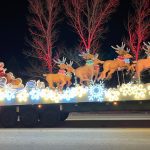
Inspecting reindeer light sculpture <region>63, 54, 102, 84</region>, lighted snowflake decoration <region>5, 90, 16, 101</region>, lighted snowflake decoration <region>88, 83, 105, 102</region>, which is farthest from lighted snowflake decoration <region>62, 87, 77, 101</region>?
lighted snowflake decoration <region>5, 90, 16, 101</region>

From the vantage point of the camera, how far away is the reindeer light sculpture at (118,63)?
1994cm

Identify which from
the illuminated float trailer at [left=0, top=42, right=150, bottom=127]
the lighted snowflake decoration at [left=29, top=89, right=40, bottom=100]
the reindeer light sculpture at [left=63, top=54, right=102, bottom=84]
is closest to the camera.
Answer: the illuminated float trailer at [left=0, top=42, right=150, bottom=127]

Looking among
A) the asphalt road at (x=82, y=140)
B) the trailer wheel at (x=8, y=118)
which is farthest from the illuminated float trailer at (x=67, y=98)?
the asphalt road at (x=82, y=140)

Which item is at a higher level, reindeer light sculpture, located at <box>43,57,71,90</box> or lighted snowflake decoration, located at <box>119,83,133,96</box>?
reindeer light sculpture, located at <box>43,57,71,90</box>

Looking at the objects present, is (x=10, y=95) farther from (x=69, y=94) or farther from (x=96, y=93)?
(x=96, y=93)

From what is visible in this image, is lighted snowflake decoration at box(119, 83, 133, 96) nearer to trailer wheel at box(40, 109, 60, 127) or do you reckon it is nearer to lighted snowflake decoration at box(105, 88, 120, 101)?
lighted snowflake decoration at box(105, 88, 120, 101)

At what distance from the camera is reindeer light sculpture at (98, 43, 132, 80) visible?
65.4 ft

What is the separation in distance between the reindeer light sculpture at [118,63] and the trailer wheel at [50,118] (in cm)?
277

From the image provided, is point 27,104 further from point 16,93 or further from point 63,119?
point 63,119

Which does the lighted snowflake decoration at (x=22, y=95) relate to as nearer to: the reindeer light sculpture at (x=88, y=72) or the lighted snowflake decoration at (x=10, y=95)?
the lighted snowflake decoration at (x=10, y=95)

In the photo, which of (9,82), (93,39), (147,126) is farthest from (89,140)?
(93,39)

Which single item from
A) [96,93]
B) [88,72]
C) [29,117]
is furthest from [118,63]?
[29,117]

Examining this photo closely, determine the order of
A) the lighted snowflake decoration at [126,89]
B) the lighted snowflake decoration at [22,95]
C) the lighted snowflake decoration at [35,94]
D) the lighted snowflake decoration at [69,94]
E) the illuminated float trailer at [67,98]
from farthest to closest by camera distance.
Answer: the lighted snowflake decoration at [22,95]
the lighted snowflake decoration at [35,94]
the lighted snowflake decoration at [69,94]
the illuminated float trailer at [67,98]
the lighted snowflake decoration at [126,89]

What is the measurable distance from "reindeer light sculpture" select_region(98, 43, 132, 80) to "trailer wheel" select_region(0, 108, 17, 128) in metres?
4.49
